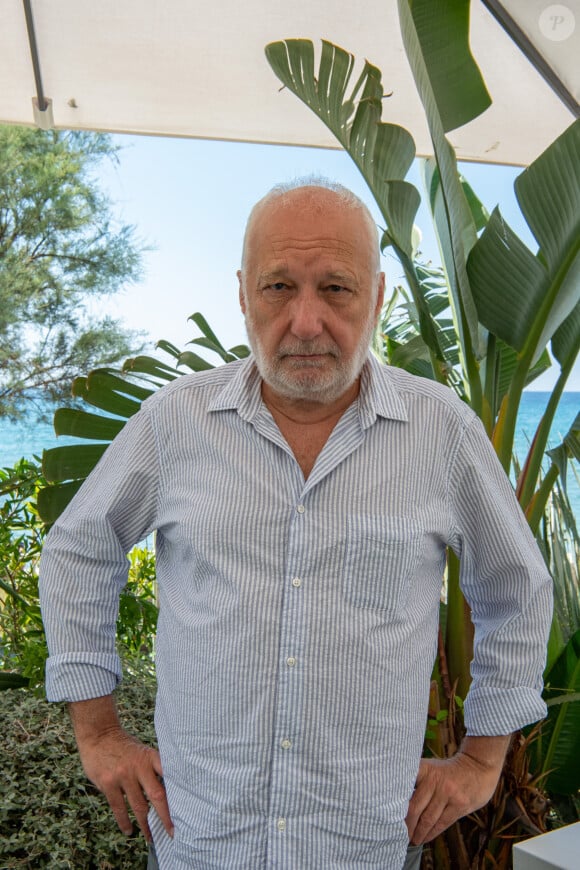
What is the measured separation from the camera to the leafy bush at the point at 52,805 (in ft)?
6.88

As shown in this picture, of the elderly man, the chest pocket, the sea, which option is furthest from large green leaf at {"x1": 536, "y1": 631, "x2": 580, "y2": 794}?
the sea

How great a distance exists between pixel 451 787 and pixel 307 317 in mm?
715

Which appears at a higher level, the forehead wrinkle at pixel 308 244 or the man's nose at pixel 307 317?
the forehead wrinkle at pixel 308 244

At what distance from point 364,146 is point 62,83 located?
6.24 ft

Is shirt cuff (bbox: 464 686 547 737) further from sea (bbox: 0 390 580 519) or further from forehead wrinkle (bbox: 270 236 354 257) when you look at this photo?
sea (bbox: 0 390 580 519)

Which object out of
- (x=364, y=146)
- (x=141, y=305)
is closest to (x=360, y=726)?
(x=364, y=146)

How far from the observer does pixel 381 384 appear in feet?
4.10

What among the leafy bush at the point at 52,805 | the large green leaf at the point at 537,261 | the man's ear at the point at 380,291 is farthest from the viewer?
the leafy bush at the point at 52,805

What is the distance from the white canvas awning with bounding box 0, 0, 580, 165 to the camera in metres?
3.02

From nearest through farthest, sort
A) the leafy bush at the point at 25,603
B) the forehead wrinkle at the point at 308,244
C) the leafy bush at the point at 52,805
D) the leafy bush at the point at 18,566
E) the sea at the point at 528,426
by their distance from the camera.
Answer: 1. the forehead wrinkle at the point at 308,244
2. the leafy bush at the point at 52,805
3. the leafy bush at the point at 25,603
4. the leafy bush at the point at 18,566
5. the sea at the point at 528,426

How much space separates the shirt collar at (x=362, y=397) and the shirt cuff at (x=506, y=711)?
44 cm

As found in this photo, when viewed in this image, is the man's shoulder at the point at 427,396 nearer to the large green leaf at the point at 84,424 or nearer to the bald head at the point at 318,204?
the bald head at the point at 318,204

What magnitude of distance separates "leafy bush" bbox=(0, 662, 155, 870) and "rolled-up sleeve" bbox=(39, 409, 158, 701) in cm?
108

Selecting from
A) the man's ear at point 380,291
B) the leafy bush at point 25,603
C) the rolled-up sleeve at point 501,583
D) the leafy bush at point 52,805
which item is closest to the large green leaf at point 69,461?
the leafy bush at point 25,603
